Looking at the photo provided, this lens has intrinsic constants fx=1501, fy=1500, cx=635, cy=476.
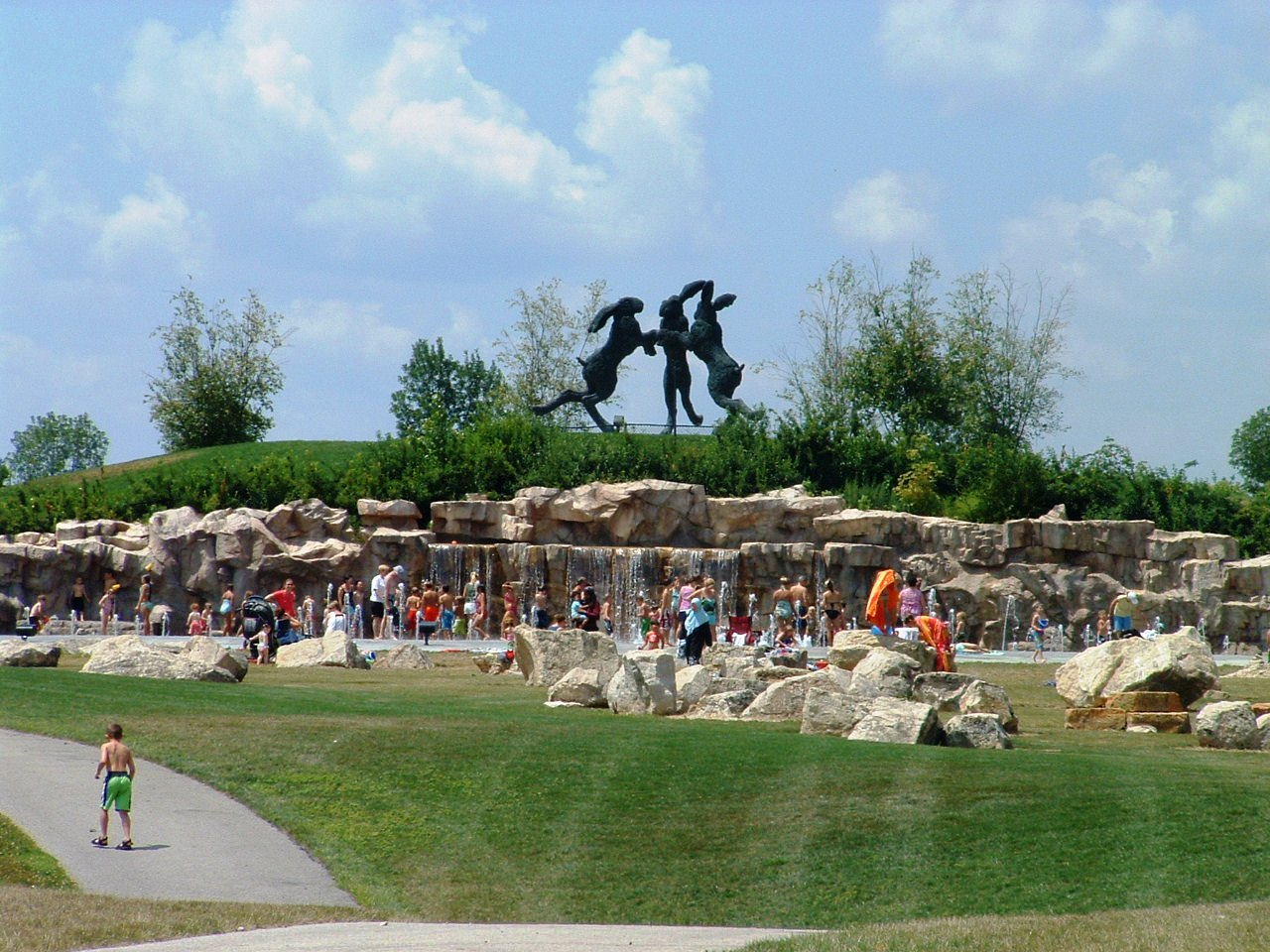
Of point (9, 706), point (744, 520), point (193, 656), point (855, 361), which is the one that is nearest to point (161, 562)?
point (744, 520)

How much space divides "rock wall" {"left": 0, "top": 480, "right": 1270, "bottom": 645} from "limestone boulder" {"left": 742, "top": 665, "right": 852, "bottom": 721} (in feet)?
58.8

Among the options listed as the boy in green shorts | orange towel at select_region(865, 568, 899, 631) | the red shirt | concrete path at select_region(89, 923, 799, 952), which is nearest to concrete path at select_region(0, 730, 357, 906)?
the boy in green shorts

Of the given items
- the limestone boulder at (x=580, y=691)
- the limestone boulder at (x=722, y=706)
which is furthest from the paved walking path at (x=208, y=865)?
the limestone boulder at (x=722, y=706)

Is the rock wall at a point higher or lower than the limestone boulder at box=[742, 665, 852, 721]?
higher

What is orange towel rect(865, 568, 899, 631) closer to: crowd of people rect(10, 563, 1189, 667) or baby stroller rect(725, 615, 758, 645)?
crowd of people rect(10, 563, 1189, 667)

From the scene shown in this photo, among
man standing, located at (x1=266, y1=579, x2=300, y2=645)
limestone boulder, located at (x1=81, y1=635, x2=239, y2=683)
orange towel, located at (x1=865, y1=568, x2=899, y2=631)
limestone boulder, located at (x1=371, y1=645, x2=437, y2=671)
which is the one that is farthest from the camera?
man standing, located at (x1=266, y1=579, x2=300, y2=645)

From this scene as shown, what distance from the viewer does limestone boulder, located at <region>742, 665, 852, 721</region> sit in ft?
55.9

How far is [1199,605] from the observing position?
115 ft

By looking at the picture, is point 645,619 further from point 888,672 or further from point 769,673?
point 888,672

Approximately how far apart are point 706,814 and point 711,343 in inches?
1349

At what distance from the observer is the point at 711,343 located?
1797 inches

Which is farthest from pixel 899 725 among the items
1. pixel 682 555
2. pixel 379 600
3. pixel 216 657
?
pixel 682 555

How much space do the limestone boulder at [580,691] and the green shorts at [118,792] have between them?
7937 millimetres

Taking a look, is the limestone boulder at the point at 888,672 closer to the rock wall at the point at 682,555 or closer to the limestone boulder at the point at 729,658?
the limestone boulder at the point at 729,658
